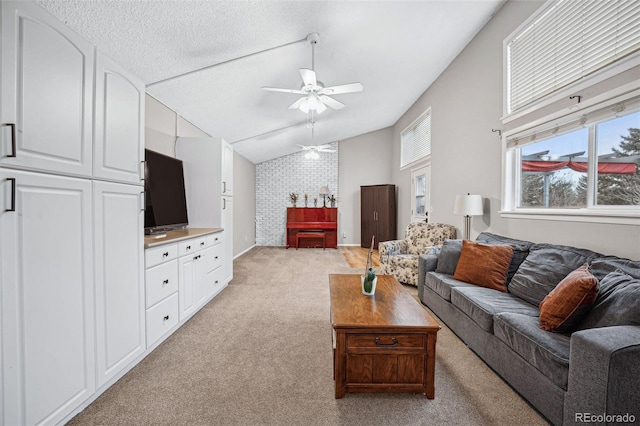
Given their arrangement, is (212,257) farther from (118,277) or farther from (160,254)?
(118,277)

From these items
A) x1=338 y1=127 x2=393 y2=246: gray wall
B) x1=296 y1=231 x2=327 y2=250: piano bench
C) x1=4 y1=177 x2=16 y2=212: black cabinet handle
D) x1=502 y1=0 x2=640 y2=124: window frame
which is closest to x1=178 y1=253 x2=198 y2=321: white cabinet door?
x1=4 y1=177 x2=16 y2=212: black cabinet handle

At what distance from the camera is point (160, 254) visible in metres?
2.28

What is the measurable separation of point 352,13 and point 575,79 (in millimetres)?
1971

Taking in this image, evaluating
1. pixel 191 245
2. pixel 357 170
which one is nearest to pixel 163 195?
pixel 191 245

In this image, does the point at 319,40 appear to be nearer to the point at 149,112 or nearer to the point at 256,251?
the point at 149,112

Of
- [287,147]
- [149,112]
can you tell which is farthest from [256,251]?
[149,112]

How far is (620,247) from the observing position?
191cm

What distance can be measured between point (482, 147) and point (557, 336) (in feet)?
8.56

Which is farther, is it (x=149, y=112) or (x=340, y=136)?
(x=340, y=136)

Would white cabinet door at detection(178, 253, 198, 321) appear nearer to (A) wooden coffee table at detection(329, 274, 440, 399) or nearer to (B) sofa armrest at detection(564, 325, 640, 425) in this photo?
(A) wooden coffee table at detection(329, 274, 440, 399)

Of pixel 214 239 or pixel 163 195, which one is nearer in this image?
pixel 163 195

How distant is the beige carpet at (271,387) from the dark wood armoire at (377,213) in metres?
4.80

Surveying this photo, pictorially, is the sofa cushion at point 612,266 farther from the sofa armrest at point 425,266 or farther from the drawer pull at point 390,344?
the sofa armrest at point 425,266

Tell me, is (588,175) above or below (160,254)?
above
